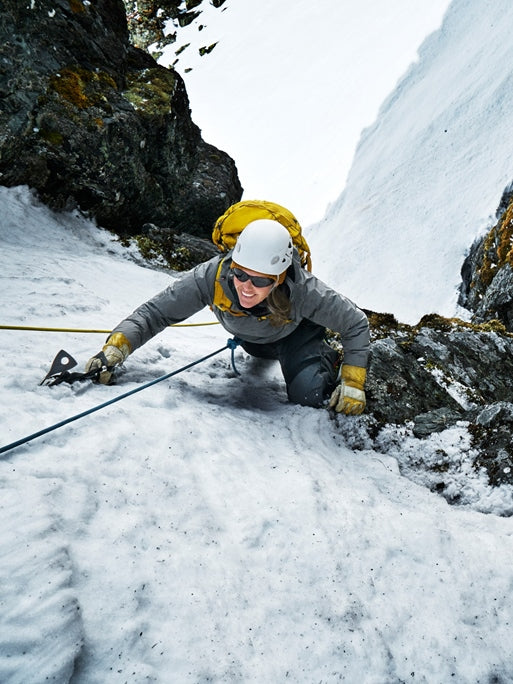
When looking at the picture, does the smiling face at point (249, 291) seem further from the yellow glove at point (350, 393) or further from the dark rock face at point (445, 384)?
the dark rock face at point (445, 384)

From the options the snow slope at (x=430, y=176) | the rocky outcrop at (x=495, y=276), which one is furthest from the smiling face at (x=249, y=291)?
the snow slope at (x=430, y=176)

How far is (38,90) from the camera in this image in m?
7.36

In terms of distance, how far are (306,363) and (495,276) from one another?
645 cm

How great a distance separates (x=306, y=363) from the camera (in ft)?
12.5

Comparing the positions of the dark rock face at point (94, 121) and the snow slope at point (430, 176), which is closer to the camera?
the dark rock face at point (94, 121)

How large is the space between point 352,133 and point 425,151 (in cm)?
785

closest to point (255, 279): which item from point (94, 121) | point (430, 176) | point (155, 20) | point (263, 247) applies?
point (263, 247)

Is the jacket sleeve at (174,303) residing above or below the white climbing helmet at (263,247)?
below

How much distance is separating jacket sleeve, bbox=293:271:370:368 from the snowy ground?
2.50 feet

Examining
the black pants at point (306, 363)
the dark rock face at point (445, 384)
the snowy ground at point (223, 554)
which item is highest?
the dark rock face at point (445, 384)

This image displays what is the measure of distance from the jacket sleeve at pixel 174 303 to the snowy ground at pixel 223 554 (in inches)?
19.1

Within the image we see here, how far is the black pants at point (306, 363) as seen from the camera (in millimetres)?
3680

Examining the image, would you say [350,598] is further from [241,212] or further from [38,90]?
[38,90]

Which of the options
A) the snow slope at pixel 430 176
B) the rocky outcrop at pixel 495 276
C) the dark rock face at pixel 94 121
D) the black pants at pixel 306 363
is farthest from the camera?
the snow slope at pixel 430 176
